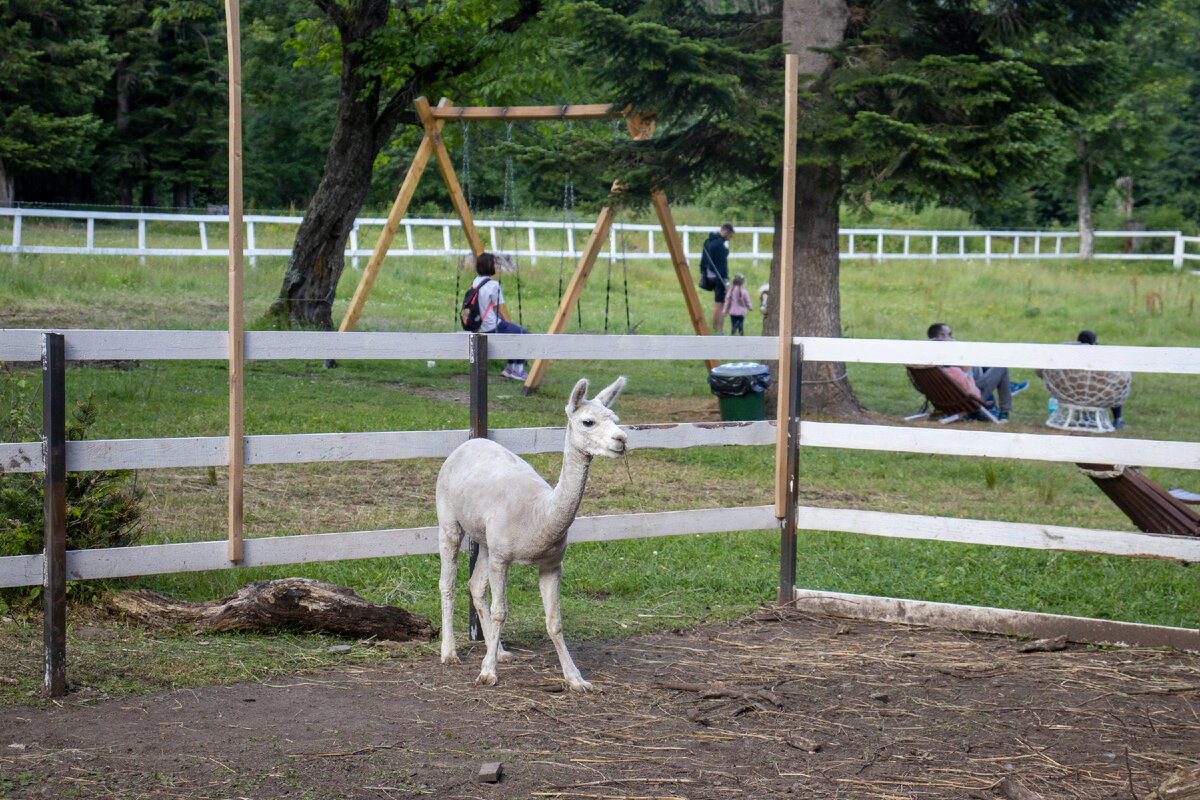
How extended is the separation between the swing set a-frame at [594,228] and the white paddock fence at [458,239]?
13.2ft

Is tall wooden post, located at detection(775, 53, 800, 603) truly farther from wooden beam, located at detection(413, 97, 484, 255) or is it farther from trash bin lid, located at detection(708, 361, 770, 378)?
wooden beam, located at detection(413, 97, 484, 255)

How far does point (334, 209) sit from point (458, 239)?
38.8ft

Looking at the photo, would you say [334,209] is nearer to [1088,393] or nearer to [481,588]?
[1088,393]

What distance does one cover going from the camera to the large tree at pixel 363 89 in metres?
15.8

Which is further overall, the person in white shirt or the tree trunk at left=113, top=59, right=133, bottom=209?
the tree trunk at left=113, top=59, right=133, bottom=209

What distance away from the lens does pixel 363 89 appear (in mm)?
15953

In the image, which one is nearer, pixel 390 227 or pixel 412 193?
pixel 412 193

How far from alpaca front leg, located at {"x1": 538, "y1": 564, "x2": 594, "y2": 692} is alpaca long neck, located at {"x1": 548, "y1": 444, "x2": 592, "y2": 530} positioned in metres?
0.35

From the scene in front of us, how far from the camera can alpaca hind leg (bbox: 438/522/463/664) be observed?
520 centimetres

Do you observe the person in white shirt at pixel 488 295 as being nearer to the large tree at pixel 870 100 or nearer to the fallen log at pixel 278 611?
the large tree at pixel 870 100

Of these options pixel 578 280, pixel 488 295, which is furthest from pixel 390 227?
pixel 578 280

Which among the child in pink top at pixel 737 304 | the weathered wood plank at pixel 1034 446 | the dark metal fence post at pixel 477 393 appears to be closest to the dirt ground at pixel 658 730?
the dark metal fence post at pixel 477 393

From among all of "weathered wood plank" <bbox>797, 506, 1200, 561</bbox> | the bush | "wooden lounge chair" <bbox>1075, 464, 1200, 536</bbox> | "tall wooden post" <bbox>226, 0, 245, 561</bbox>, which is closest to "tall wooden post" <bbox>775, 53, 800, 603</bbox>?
"weathered wood plank" <bbox>797, 506, 1200, 561</bbox>

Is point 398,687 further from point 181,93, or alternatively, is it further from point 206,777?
point 181,93
